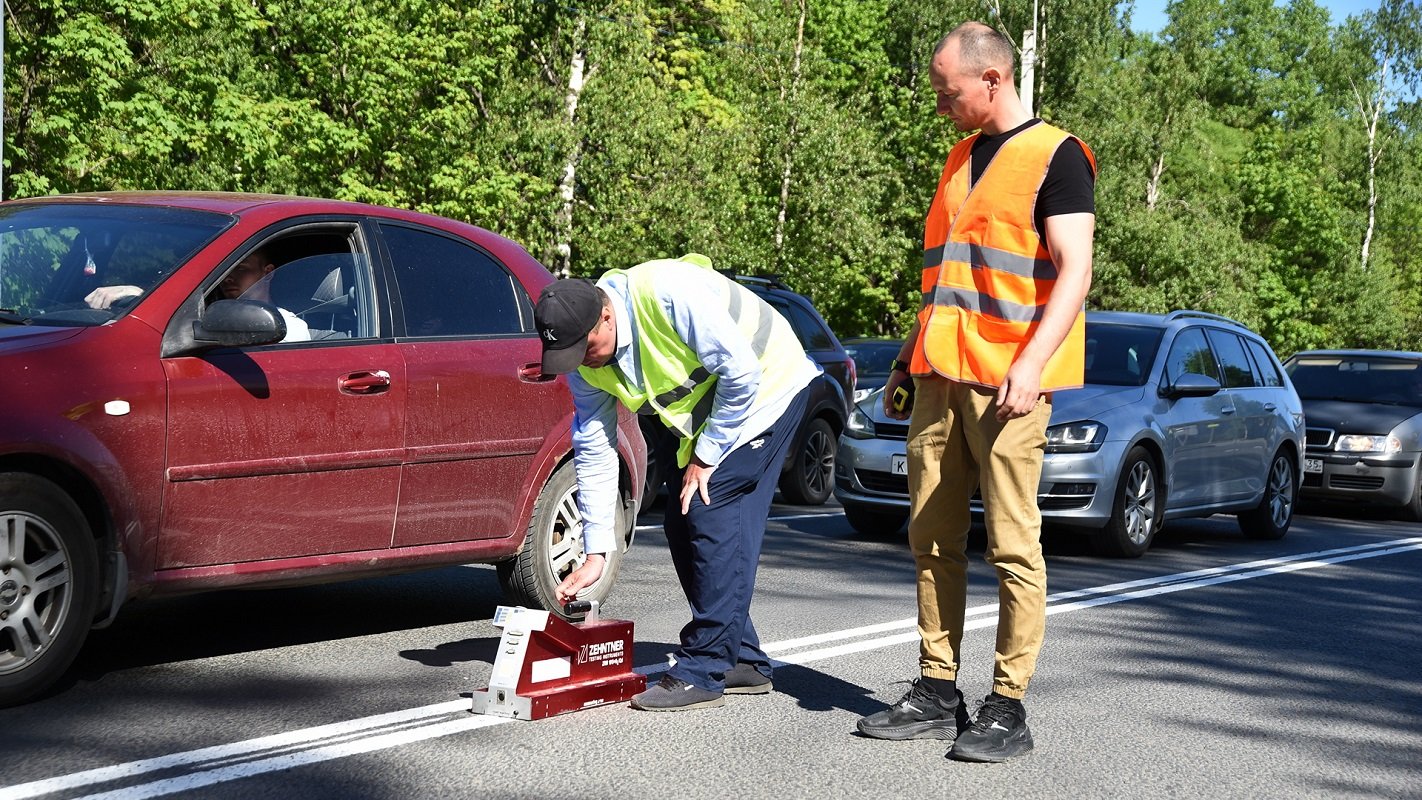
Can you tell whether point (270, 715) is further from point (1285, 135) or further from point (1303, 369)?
point (1285, 135)

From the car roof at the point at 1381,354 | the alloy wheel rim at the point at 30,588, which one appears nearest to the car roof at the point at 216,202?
the alloy wheel rim at the point at 30,588

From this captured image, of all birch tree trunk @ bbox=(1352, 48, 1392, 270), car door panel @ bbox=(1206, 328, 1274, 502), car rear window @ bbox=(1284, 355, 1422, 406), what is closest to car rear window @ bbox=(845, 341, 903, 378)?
car rear window @ bbox=(1284, 355, 1422, 406)

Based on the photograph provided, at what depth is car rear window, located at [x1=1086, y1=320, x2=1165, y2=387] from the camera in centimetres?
1167

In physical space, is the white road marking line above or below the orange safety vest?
below

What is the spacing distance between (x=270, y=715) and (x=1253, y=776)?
3.08 metres

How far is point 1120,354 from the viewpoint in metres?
11.9

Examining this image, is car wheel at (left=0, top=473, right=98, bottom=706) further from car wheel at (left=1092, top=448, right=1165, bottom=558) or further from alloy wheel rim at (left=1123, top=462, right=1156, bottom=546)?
alloy wheel rim at (left=1123, top=462, right=1156, bottom=546)

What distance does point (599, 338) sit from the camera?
5098 millimetres

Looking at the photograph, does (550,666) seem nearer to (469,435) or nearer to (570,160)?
(469,435)

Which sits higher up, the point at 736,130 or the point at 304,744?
the point at 736,130

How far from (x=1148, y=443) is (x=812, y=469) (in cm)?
377

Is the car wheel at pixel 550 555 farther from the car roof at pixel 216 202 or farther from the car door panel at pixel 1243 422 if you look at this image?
the car door panel at pixel 1243 422

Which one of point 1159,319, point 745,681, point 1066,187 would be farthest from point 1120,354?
point 1066,187

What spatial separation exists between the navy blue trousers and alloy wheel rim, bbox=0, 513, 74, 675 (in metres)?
1.97
